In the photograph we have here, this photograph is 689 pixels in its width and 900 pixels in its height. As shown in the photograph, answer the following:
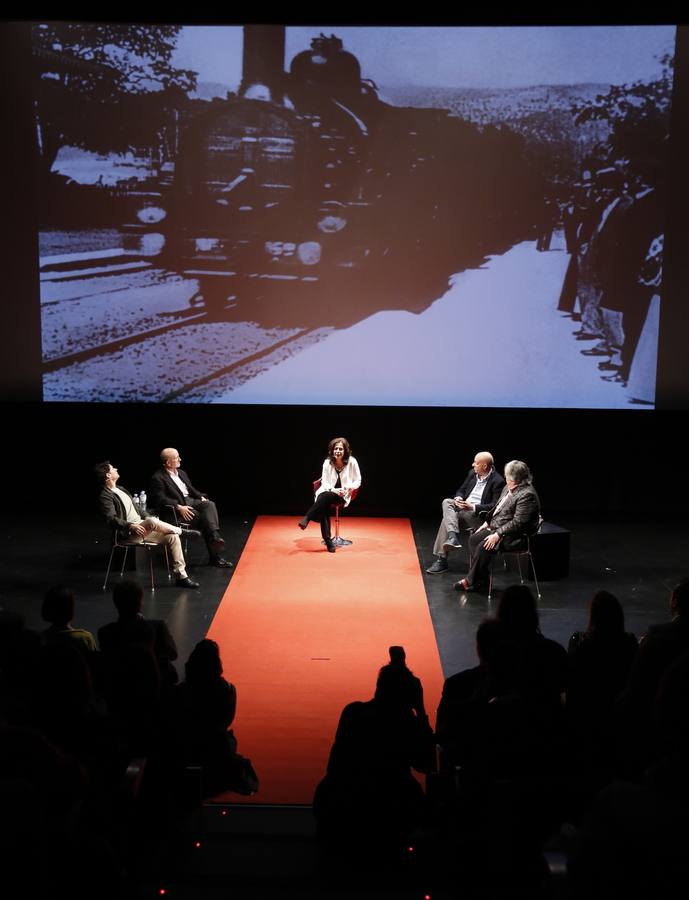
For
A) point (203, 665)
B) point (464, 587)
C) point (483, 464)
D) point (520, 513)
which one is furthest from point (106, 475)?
point (203, 665)

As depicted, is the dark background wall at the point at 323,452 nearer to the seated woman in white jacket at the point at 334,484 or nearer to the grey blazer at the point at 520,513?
the seated woman in white jacket at the point at 334,484

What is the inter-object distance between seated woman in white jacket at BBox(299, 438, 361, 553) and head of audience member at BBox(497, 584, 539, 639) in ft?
15.0

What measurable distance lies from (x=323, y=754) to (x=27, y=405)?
6.17 meters

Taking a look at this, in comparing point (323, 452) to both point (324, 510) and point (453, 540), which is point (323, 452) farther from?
point (453, 540)

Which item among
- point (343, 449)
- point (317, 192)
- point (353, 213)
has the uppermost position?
point (317, 192)

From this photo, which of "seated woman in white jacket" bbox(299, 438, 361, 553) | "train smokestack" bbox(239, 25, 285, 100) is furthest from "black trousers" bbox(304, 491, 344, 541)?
"train smokestack" bbox(239, 25, 285, 100)

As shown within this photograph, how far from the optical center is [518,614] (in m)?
3.81

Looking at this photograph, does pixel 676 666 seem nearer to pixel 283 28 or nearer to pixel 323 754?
pixel 323 754

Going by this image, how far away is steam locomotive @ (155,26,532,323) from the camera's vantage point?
352 inches

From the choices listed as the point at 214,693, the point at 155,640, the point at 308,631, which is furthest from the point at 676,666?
the point at 308,631

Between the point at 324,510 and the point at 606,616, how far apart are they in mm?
4881

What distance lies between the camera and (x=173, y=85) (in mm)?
8875

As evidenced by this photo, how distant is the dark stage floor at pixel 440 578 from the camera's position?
626 centimetres

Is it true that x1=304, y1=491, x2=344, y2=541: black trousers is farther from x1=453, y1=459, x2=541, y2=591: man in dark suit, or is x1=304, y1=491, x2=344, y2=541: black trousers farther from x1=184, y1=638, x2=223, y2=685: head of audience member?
x1=184, y1=638, x2=223, y2=685: head of audience member
